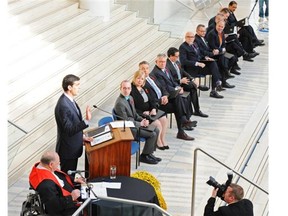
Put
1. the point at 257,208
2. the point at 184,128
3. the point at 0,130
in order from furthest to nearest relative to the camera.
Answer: the point at 184,128, the point at 257,208, the point at 0,130

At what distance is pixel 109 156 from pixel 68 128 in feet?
2.08

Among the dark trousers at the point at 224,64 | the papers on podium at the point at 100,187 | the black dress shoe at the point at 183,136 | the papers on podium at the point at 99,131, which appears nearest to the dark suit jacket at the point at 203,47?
the dark trousers at the point at 224,64

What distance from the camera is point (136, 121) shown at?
30.6 ft

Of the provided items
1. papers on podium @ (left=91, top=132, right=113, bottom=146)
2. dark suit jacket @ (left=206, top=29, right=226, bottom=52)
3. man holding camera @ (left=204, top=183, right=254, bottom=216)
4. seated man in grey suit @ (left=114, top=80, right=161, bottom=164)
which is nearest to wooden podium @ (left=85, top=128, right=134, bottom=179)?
papers on podium @ (left=91, top=132, right=113, bottom=146)

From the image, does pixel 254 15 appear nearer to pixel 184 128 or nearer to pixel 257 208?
pixel 184 128

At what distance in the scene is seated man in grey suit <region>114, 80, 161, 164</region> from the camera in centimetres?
901

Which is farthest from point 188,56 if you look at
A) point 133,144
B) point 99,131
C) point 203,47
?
point 99,131

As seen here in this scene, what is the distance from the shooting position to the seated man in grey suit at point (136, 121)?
9.01 metres

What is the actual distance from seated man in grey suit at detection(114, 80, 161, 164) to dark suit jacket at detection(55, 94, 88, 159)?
987mm

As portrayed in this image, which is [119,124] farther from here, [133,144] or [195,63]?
[195,63]

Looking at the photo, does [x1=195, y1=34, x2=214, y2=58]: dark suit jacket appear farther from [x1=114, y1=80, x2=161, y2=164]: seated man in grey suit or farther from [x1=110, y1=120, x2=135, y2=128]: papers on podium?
[x1=110, y1=120, x2=135, y2=128]: papers on podium

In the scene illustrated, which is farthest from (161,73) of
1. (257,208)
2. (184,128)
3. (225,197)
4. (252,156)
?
(225,197)
